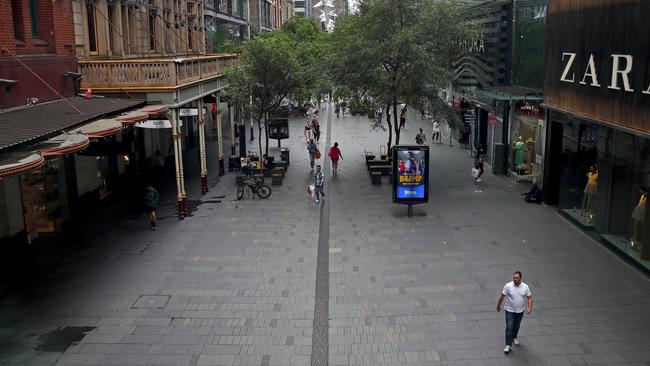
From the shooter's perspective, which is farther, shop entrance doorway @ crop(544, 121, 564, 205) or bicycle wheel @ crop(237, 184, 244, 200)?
bicycle wheel @ crop(237, 184, 244, 200)

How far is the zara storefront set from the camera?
1400cm

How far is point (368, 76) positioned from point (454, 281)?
14.2 m

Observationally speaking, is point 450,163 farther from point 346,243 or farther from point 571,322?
point 571,322

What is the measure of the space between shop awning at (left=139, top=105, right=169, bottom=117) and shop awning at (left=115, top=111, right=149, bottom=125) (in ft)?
1.62

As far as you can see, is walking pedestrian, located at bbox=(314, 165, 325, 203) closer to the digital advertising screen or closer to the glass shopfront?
the digital advertising screen

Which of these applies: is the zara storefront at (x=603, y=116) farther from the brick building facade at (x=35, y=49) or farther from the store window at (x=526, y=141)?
the brick building facade at (x=35, y=49)

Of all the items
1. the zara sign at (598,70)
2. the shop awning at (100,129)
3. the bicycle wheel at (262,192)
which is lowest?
the bicycle wheel at (262,192)

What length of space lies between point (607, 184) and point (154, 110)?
45.6ft

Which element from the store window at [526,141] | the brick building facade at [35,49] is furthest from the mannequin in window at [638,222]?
the brick building facade at [35,49]

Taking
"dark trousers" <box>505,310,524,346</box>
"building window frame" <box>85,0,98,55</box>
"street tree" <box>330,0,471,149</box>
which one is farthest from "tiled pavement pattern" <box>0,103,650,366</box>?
"building window frame" <box>85,0,98,55</box>

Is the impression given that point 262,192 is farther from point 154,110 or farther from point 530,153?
point 530,153

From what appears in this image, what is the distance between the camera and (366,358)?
35.5 feet

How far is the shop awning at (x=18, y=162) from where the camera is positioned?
10281 millimetres

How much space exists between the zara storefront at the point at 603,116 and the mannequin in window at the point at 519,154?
14.4 feet
